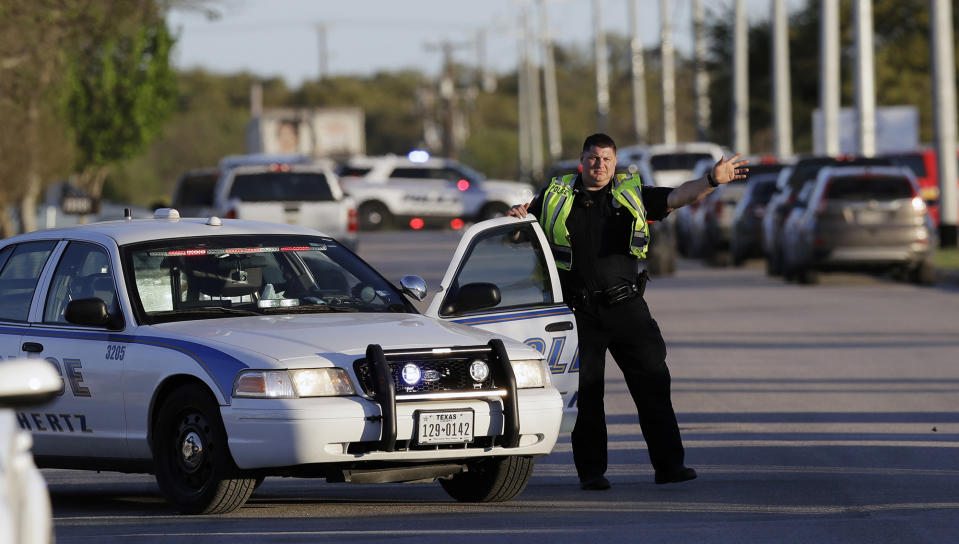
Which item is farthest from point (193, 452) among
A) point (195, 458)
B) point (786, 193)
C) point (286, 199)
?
point (786, 193)

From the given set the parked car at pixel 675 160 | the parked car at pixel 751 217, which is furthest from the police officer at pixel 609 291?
the parked car at pixel 675 160

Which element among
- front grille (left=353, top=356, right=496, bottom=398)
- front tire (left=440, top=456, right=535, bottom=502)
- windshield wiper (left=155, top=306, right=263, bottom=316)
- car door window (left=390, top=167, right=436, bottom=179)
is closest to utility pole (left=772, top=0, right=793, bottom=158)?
car door window (left=390, top=167, right=436, bottom=179)

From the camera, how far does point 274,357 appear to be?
340 inches

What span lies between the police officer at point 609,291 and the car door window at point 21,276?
8.32 feet

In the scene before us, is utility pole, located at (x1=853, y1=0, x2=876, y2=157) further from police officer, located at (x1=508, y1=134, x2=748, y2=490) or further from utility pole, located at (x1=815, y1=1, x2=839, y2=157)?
police officer, located at (x1=508, y1=134, x2=748, y2=490)

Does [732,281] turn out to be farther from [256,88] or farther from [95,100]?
[256,88]

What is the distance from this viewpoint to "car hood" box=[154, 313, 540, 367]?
8734 mm

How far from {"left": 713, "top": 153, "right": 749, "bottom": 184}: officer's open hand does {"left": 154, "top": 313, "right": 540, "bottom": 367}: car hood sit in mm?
1397

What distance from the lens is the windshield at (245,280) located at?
31.8 feet

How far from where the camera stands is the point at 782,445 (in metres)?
11.6

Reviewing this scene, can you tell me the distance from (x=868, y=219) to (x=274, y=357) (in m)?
20.1

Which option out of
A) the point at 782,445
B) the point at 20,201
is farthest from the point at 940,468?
the point at 20,201

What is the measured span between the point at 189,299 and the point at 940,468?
161 inches

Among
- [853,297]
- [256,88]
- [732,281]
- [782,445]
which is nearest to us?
[782,445]
